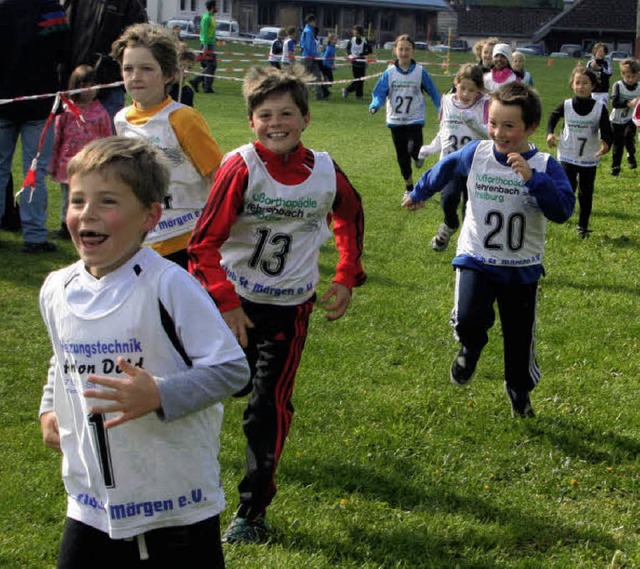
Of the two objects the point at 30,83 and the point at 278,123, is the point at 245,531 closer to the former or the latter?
the point at 278,123

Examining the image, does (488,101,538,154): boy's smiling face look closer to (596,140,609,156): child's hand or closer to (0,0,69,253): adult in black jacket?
(0,0,69,253): adult in black jacket

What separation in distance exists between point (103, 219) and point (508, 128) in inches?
135

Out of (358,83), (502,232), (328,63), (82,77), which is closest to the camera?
(502,232)

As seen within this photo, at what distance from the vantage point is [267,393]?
4.78 m

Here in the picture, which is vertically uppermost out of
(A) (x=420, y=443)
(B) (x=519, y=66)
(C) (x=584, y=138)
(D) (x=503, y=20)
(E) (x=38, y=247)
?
(D) (x=503, y=20)

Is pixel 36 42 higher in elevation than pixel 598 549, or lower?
higher

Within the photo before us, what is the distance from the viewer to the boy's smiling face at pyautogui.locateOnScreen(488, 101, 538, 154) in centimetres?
592

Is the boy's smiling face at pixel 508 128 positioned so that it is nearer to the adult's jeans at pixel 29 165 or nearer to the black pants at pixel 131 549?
the black pants at pixel 131 549

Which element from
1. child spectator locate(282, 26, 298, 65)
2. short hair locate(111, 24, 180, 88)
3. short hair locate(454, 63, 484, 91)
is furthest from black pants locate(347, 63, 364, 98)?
short hair locate(111, 24, 180, 88)

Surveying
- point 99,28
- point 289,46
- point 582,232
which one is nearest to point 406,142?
point 582,232

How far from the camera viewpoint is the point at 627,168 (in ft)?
61.4

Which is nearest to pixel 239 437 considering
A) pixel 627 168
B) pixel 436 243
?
pixel 436 243

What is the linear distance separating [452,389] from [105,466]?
409 centimetres

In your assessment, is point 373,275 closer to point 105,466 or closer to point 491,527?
point 491,527
